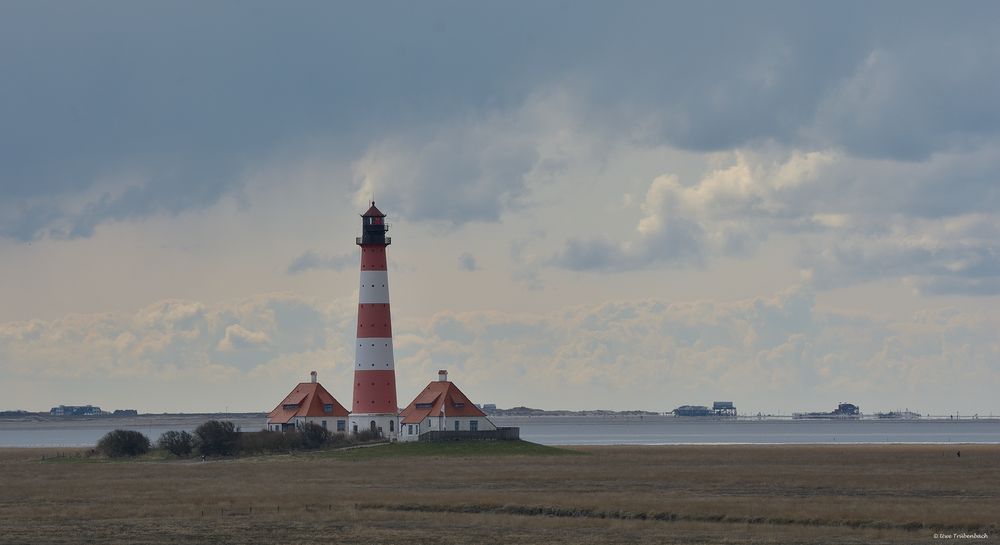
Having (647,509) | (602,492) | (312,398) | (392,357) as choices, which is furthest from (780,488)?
(312,398)

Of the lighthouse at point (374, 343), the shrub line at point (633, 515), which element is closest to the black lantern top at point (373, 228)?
the lighthouse at point (374, 343)

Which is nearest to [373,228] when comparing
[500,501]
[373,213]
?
[373,213]

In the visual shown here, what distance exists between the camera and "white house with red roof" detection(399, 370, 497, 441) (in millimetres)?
106000

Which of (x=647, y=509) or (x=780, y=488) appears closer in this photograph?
(x=647, y=509)

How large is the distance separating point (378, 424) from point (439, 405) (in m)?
5.23

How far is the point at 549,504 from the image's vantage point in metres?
55.1

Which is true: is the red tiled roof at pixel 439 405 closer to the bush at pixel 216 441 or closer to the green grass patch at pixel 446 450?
the green grass patch at pixel 446 450

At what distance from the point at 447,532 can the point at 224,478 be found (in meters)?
30.4

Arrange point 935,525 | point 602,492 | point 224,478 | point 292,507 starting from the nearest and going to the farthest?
point 935,525 → point 292,507 → point 602,492 → point 224,478

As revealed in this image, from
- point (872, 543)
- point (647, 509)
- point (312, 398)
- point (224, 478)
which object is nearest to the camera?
point (872, 543)

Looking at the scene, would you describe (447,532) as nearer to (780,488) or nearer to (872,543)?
(872,543)

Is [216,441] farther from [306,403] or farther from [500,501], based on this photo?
[500,501]

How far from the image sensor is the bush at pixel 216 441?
99125 mm

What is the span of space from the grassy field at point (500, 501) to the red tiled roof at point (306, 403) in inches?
839
